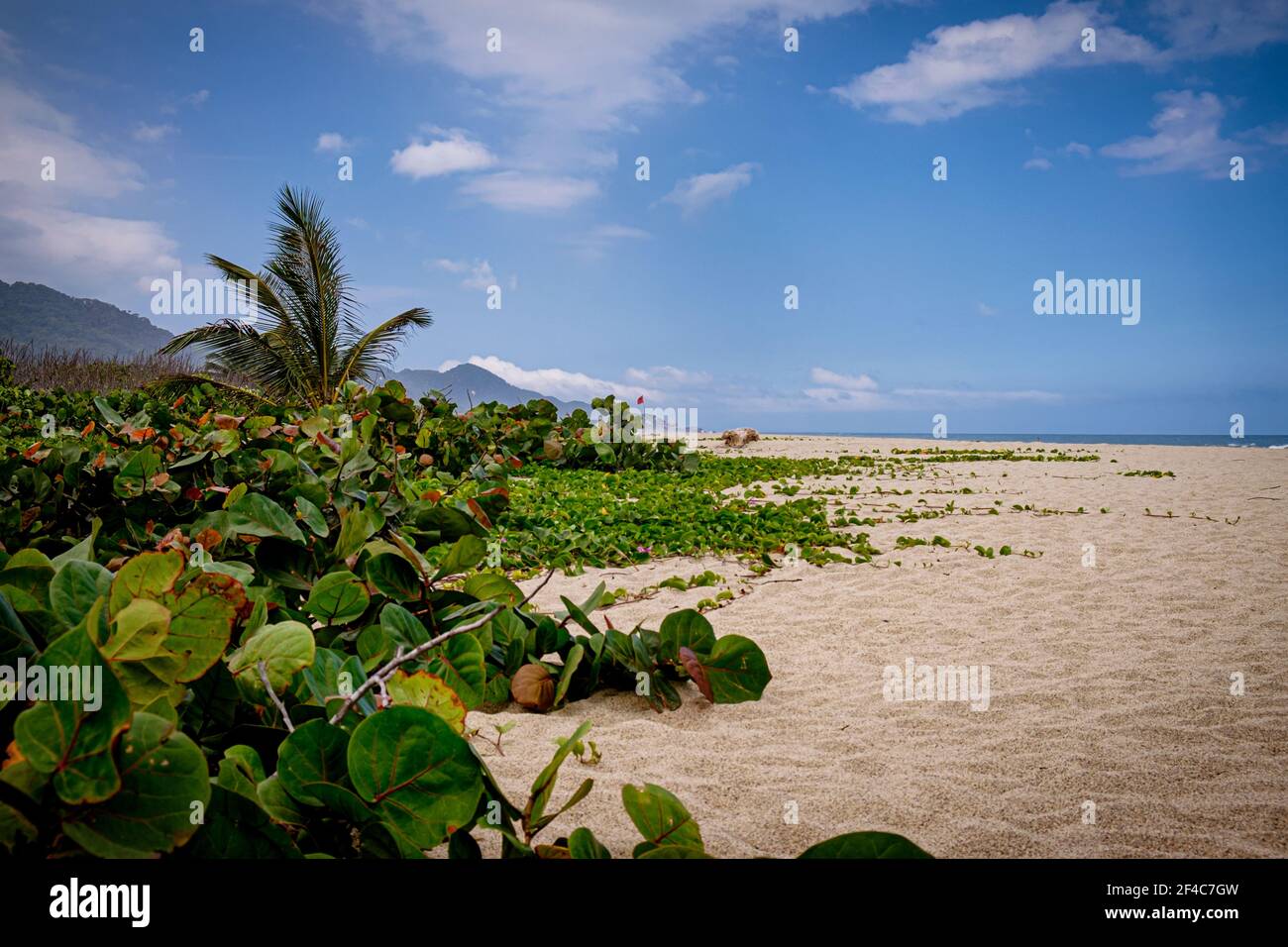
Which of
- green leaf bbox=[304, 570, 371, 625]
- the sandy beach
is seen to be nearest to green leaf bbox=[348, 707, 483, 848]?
green leaf bbox=[304, 570, 371, 625]

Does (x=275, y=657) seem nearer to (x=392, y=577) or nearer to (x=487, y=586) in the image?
(x=392, y=577)

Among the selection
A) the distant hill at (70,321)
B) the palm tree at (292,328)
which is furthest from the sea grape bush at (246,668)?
the distant hill at (70,321)

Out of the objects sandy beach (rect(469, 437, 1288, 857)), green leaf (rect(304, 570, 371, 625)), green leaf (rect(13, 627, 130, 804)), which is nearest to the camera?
green leaf (rect(13, 627, 130, 804))

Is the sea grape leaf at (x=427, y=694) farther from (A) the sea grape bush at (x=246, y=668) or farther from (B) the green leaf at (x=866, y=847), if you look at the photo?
(B) the green leaf at (x=866, y=847)

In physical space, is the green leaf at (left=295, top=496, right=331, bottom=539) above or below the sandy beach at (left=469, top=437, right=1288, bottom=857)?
above

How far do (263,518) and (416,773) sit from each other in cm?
88

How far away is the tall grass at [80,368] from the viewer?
1658 cm

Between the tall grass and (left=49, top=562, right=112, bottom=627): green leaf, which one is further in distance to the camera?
the tall grass

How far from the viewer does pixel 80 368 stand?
1792 cm

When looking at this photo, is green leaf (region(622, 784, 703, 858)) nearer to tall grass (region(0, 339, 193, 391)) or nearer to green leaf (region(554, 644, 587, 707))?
green leaf (region(554, 644, 587, 707))

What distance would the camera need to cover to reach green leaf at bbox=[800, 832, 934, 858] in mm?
718
